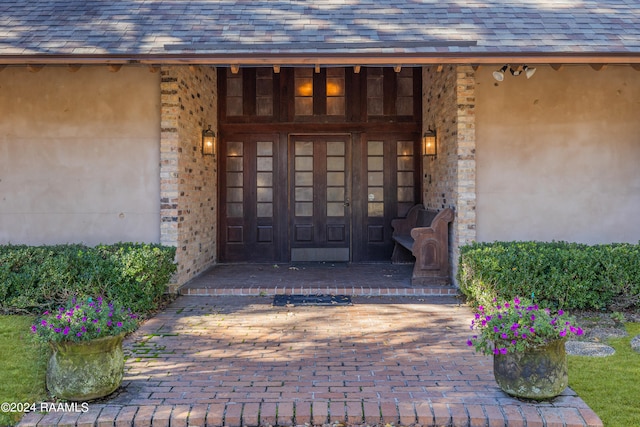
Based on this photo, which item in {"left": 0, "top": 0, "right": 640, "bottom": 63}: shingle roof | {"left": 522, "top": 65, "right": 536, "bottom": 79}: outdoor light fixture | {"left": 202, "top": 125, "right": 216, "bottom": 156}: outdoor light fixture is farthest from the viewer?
{"left": 202, "top": 125, "right": 216, "bottom": 156}: outdoor light fixture

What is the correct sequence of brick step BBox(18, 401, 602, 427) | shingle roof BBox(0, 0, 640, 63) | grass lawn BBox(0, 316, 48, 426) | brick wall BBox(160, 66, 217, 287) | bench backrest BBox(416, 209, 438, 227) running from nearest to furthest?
brick step BBox(18, 401, 602, 427)
grass lawn BBox(0, 316, 48, 426)
shingle roof BBox(0, 0, 640, 63)
brick wall BBox(160, 66, 217, 287)
bench backrest BBox(416, 209, 438, 227)

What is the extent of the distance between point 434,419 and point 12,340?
391 centimetres

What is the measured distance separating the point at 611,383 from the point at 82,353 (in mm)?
3813

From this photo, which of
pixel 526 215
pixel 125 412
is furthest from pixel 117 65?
pixel 526 215

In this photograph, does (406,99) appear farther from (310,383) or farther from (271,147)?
(310,383)

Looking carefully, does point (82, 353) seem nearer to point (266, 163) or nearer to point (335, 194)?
point (266, 163)

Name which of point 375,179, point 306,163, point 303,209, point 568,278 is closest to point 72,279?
point 303,209

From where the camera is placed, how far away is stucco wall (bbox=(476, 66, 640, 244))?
6645mm

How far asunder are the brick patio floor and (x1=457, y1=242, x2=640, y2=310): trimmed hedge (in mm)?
562

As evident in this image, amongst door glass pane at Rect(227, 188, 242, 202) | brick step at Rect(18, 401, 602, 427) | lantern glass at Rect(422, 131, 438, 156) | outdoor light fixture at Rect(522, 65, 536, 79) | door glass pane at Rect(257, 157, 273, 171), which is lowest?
brick step at Rect(18, 401, 602, 427)

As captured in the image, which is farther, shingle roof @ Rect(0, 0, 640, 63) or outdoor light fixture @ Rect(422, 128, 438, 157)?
outdoor light fixture @ Rect(422, 128, 438, 157)

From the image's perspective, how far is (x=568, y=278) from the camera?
17.7 ft

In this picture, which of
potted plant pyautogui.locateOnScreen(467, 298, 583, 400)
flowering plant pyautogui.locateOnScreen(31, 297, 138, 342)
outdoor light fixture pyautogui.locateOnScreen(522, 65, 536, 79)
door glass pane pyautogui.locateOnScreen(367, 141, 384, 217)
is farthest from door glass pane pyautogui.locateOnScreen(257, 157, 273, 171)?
potted plant pyautogui.locateOnScreen(467, 298, 583, 400)

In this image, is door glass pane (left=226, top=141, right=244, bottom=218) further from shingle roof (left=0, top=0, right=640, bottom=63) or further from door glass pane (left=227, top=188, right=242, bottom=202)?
shingle roof (left=0, top=0, right=640, bottom=63)
